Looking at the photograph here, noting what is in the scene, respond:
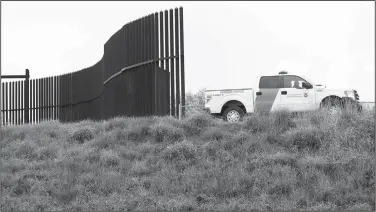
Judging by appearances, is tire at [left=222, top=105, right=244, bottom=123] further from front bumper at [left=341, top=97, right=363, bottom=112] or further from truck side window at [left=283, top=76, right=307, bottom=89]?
front bumper at [left=341, top=97, right=363, bottom=112]

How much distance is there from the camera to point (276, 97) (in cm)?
1856

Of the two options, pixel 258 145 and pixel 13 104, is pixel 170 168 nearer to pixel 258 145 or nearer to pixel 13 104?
pixel 258 145

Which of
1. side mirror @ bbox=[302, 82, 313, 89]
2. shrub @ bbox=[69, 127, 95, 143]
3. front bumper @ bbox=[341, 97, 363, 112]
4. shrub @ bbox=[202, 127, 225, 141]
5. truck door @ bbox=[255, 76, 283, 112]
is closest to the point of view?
shrub @ bbox=[202, 127, 225, 141]

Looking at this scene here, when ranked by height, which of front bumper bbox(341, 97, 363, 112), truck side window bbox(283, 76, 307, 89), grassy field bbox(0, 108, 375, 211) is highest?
truck side window bbox(283, 76, 307, 89)

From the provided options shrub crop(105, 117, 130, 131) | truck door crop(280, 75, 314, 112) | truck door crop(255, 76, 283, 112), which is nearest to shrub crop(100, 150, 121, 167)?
shrub crop(105, 117, 130, 131)

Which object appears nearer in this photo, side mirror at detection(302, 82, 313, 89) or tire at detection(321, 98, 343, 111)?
tire at detection(321, 98, 343, 111)

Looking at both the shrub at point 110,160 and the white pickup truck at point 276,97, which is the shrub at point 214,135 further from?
the white pickup truck at point 276,97

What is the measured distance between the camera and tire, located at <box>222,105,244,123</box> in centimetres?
1833

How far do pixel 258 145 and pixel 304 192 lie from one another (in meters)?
2.82

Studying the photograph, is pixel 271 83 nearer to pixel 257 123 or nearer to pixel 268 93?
pixel 268 93

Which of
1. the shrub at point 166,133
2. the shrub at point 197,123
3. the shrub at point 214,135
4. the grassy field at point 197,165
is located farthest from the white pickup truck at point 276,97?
the shrub at point 166,133

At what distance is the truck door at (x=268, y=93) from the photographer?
1847cm

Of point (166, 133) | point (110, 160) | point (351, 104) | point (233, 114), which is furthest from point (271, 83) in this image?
point (110, 160)

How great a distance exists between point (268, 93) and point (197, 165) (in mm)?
5896
